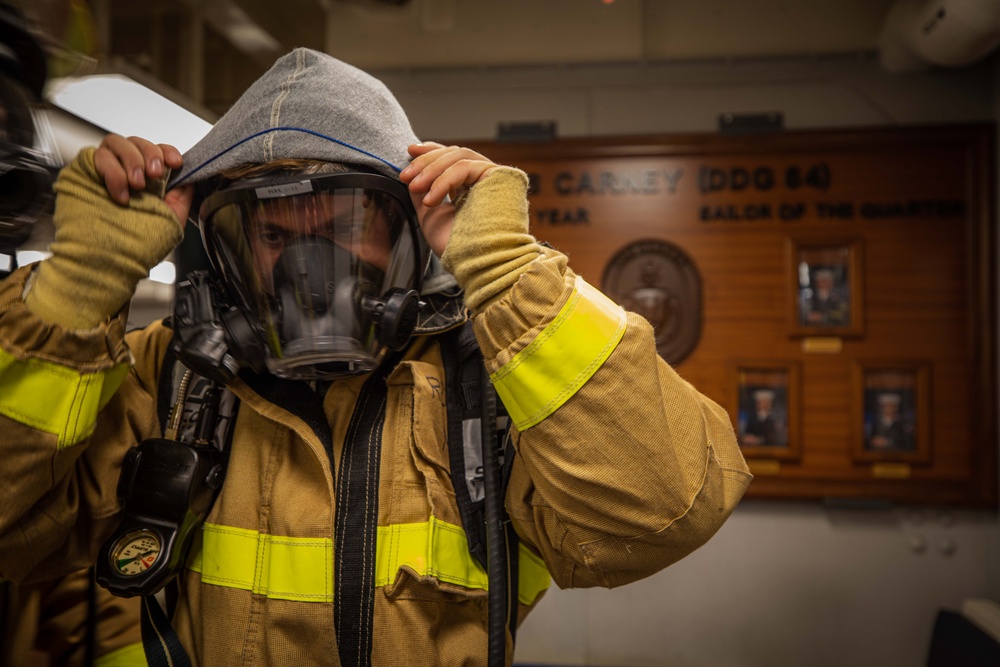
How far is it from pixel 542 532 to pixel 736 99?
2082mm

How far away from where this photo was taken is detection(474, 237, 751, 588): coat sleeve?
2.09 ft

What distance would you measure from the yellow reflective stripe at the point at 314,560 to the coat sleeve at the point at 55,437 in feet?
0.58

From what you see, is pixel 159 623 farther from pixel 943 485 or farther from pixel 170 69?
pixel 943 485

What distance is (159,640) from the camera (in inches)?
30.0

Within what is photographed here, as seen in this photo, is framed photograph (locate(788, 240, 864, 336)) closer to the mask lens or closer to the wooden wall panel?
the wooden wall panel

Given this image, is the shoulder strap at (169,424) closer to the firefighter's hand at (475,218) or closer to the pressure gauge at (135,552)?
the pressure gauge at (135,552)

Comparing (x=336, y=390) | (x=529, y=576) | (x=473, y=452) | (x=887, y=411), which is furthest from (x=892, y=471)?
(x=336, y=390)

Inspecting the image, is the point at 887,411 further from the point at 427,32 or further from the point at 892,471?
the point at 427,32

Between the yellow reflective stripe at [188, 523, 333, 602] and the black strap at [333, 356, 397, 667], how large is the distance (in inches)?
0.9

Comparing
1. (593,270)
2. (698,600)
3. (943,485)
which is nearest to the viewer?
Answer: (698,600)

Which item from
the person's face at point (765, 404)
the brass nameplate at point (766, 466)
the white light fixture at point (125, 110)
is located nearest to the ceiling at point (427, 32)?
the white light fixture at point (125, 110)

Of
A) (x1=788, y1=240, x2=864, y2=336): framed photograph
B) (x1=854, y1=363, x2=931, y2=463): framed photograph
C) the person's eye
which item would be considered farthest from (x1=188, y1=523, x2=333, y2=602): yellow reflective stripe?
→ (x1=854, y1=363, x2=931, y2=463): framed photograph

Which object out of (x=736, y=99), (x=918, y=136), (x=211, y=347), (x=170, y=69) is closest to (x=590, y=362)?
(x=211, y=347)

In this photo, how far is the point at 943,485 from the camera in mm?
2297
